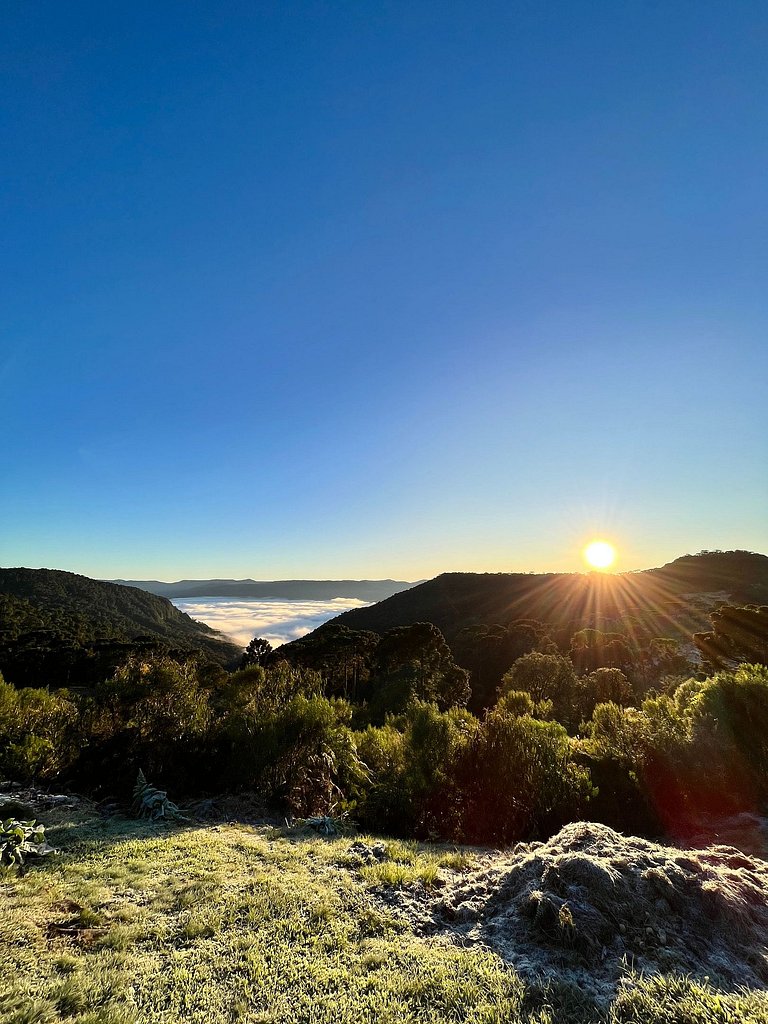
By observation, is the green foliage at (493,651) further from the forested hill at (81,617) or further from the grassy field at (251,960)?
the grassy field at (251,960)

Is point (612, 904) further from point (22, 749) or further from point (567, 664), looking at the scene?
point (567, 664)

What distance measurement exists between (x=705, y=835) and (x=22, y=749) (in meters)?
15.1

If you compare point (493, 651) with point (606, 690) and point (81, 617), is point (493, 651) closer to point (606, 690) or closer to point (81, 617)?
point (606, 690)

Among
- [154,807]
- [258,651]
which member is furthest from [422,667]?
[154,807]

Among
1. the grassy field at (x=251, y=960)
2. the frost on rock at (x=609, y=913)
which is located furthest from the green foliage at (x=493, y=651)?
the grassy field at (x=251, y=960)

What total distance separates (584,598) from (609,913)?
10732cm

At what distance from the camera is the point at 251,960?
421cm

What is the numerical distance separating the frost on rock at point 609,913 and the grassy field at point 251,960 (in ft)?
1.05

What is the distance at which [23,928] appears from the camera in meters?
4.40

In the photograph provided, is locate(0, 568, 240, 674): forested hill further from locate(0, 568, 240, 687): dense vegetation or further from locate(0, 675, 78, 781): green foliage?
locate(0, 675, 78, 781): green foliage

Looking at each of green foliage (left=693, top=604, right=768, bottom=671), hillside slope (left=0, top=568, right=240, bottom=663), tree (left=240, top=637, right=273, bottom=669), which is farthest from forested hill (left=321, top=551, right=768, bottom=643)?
hillside slope (left=0, top=568, right=240, bottom=663)

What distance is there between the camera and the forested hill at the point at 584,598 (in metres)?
80.4

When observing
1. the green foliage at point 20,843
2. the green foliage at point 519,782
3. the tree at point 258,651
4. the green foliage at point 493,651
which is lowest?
the green foliage at point 493,651

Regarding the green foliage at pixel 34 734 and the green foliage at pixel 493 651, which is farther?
the green foliage at pixel 493 651
